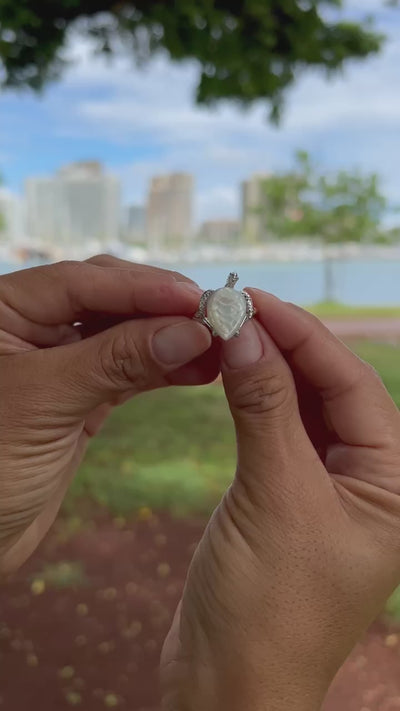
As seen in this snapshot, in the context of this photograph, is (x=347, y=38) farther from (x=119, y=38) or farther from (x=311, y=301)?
(x=311, y=301)

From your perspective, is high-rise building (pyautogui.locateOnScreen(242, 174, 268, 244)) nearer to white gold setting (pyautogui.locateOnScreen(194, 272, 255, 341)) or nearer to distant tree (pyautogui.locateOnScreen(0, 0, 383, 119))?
distant tree (pyautogui.locateOnScreen(0, 0, 383, 119))

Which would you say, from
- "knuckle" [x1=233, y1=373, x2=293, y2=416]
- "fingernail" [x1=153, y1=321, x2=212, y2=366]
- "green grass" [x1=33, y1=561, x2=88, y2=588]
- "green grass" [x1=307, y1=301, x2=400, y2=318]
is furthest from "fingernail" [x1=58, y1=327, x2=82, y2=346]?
"green grass" [x1=307, y1=301, x2=400, y2=318]

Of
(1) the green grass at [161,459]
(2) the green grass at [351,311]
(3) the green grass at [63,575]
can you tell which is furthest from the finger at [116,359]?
(2) the green grass at [351,311]

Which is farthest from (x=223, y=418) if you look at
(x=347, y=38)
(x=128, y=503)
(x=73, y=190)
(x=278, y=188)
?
(x=73, y=190)

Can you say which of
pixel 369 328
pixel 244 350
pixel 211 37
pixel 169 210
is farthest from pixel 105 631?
pixel 169 210

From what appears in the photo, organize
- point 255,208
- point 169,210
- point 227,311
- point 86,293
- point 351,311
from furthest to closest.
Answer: point 169,210, point 255,208, point 351,311, point 86,293, point 227,311

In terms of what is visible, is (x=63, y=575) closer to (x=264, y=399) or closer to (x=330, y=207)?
(x=264, y=399)
